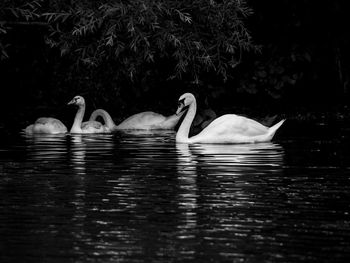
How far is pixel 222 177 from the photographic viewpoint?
47.7 ft

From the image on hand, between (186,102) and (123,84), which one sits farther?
(123,84)

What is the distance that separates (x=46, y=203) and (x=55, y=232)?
1.88 meters

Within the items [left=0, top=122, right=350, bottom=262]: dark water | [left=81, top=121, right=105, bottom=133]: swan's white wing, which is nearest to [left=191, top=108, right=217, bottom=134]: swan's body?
[left=81, top=121, right=105, bottom=133]: swan's white wing

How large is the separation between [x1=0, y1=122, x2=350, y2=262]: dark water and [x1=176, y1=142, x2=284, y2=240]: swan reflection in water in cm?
1

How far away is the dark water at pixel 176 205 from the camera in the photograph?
30.7ft

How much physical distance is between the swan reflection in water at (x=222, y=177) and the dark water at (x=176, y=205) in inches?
0.6

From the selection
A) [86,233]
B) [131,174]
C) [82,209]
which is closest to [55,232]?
[86,233]

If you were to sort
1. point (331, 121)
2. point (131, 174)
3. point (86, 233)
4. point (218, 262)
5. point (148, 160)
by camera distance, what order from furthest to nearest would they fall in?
point (331, 121)
point (148, 160)
point (131, 174)
point (86, 233)
point (218, 262)

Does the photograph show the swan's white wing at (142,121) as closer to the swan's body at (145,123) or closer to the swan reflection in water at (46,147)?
the swan's body at (145,123)

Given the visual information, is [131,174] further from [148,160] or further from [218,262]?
[218,262]

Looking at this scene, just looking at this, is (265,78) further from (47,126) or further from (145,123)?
(47,126)

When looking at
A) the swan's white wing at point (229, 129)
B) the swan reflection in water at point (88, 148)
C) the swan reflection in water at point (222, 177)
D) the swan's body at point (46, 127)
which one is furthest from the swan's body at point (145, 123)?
the swan reflection in water at point (222, 177)

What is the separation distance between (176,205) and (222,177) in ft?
8.99

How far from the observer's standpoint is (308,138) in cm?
2189
